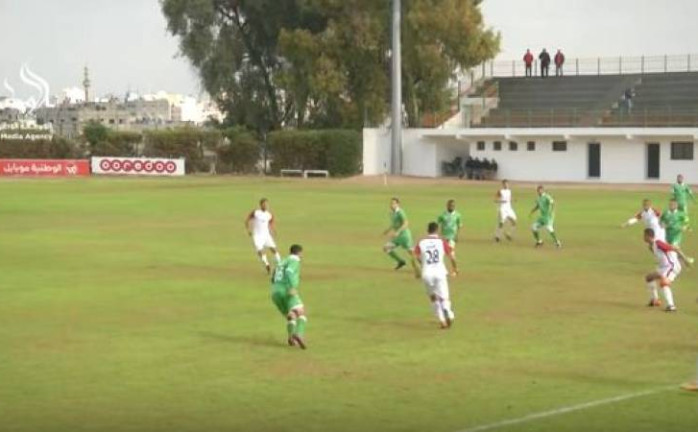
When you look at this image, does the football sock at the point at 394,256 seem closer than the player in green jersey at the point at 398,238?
No

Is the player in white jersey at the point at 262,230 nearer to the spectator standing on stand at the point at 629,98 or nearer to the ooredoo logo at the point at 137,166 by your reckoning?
the spectator standing on stand at the point at 629,98

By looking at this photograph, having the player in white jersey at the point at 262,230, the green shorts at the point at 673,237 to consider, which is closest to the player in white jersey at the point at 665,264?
the green shorts at the point at 673,237

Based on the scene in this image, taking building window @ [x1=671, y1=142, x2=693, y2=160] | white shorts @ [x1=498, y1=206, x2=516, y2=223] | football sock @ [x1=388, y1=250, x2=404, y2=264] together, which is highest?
building window @ [x1=671, y1=142, x2=693, y2=160]

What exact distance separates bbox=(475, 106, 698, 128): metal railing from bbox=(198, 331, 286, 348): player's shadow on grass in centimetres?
6330

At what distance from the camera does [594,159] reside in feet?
277

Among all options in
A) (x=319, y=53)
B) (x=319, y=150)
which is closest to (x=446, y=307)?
(x=319, y=150)

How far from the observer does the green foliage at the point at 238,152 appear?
319 feet

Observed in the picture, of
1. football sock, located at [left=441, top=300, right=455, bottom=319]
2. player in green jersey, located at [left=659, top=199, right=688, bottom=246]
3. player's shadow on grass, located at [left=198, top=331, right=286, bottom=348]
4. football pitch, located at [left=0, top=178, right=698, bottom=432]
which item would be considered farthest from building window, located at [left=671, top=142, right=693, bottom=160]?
player's shadow on grass, located at [left=198, top=331, right=286, bottom=348]

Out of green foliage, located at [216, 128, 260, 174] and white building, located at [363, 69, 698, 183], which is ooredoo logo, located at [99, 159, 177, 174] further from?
white building, located at [363, 69, 698, 183]

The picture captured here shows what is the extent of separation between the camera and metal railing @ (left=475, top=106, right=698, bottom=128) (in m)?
81.8

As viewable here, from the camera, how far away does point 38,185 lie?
81.6m

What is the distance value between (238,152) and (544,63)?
23.8m

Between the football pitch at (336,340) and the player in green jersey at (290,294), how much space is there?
1.12ft

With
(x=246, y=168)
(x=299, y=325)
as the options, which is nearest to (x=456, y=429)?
(x=299, y=325)
